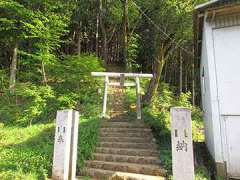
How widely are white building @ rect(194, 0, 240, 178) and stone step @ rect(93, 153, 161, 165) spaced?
1.81 meters

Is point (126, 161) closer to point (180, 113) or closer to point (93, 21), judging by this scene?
point (180, 113)

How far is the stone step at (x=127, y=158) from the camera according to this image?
8.74 metres

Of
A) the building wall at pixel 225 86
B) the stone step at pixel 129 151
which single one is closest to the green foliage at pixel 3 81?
the stone step at pixel 129 151

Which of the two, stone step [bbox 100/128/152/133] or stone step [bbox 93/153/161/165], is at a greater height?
stone step [bbox 100/128/152/133]

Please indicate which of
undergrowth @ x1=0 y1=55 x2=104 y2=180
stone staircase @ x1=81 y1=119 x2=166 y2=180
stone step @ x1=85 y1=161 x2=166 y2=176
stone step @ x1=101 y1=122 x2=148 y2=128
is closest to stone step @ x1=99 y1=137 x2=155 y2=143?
stone staircase @ x1=81 y1=119 x2=166 y2=180

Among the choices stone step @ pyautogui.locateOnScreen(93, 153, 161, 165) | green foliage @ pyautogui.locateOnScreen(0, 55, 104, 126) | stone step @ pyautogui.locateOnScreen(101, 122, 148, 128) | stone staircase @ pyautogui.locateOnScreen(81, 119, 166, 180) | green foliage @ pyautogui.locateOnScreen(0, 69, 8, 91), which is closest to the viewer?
stone staircase @ pyautogui.locateOnScreen(81, 119, 166, 180)

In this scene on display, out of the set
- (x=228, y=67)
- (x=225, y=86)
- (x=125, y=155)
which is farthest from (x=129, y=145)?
(x=228, y=67)

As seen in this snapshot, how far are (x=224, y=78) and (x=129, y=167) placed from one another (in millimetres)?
3784

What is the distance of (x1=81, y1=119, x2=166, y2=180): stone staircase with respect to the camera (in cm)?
819

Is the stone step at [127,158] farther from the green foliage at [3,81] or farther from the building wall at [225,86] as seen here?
the green foliage at [3,81]

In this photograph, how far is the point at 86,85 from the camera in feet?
50.9

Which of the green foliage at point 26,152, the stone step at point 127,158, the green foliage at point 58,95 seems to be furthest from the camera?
the green foliage at point 58,95

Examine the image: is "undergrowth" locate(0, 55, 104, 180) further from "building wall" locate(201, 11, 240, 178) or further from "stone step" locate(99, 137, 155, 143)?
"building wall" locate(201, 11, 240, 178)

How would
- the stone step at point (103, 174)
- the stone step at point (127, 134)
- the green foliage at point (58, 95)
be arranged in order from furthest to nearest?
1. the green foliage at point (58, 95)
2. the stone step at point (127, 134)
3. the stone step at point (103, 174)
